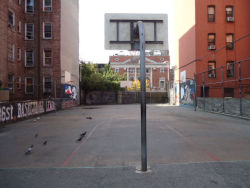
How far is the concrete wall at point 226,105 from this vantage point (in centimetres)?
1442

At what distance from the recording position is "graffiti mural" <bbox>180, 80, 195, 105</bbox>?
2556cm

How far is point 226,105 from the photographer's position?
17016 millimetres

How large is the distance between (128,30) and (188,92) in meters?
23.1

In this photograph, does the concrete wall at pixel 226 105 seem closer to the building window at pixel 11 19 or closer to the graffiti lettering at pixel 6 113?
the graffiti lettering at pixel 6 113

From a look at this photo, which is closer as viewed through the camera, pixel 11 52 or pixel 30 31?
pixel 11 52

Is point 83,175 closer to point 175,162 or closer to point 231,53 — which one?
point 175,162

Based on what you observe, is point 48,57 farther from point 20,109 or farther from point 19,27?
point 20,109

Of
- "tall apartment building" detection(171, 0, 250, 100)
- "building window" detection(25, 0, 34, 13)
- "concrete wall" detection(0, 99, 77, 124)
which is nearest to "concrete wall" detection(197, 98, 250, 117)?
"tall apartment building" detection(171, 0, 250, 100)

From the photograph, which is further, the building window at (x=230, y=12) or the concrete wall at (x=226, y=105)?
the building window at (x=230, y=12)

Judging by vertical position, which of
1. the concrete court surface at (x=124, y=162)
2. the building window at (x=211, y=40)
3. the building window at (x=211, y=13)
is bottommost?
the concrete court surface at (x=124, y=162)

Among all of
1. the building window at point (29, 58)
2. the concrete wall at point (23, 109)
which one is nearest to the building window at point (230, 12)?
the concrete wall at point (23, 109)

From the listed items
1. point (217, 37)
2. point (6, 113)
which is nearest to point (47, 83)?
point (6, 113)

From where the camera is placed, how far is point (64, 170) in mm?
4832

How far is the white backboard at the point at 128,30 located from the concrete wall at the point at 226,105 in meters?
11.3
